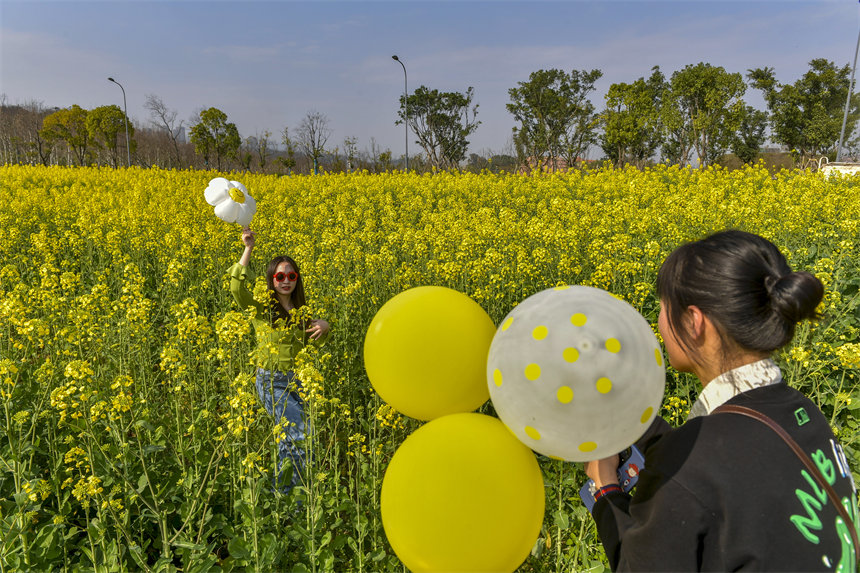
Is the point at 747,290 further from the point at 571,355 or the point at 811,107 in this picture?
the point at 811,107

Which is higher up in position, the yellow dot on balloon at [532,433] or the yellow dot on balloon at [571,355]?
the yellow dot on balloon at [571,355]

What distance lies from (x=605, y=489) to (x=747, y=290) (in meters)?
0.68

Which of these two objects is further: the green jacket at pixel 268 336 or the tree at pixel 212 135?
the tree at pixel 212 135

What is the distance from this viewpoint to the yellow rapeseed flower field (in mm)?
2186

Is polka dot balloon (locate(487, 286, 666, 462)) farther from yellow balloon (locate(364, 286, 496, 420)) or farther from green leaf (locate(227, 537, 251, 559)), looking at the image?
green leaf (locate(227, 537, 251, 559))

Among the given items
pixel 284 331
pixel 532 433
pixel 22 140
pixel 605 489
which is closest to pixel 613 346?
pixel 532 433

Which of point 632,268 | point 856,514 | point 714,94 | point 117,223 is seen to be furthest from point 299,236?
point 714,94

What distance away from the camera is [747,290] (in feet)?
3.83

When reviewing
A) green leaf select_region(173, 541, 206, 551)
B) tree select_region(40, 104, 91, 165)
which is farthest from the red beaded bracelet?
tree select_region(40, 104, 91, 165)

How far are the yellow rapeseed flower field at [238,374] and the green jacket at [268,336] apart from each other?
0.33ft

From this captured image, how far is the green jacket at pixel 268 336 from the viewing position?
243 cm

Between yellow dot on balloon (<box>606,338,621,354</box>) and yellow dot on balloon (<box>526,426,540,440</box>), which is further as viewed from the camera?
yellow dot on balloon (<box>526,426,540,440</box>)

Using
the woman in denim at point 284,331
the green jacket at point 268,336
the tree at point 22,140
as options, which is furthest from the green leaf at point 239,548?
the tree at point 22,140

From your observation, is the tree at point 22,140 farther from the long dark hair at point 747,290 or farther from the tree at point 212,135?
the long dark hair at point 747,290
